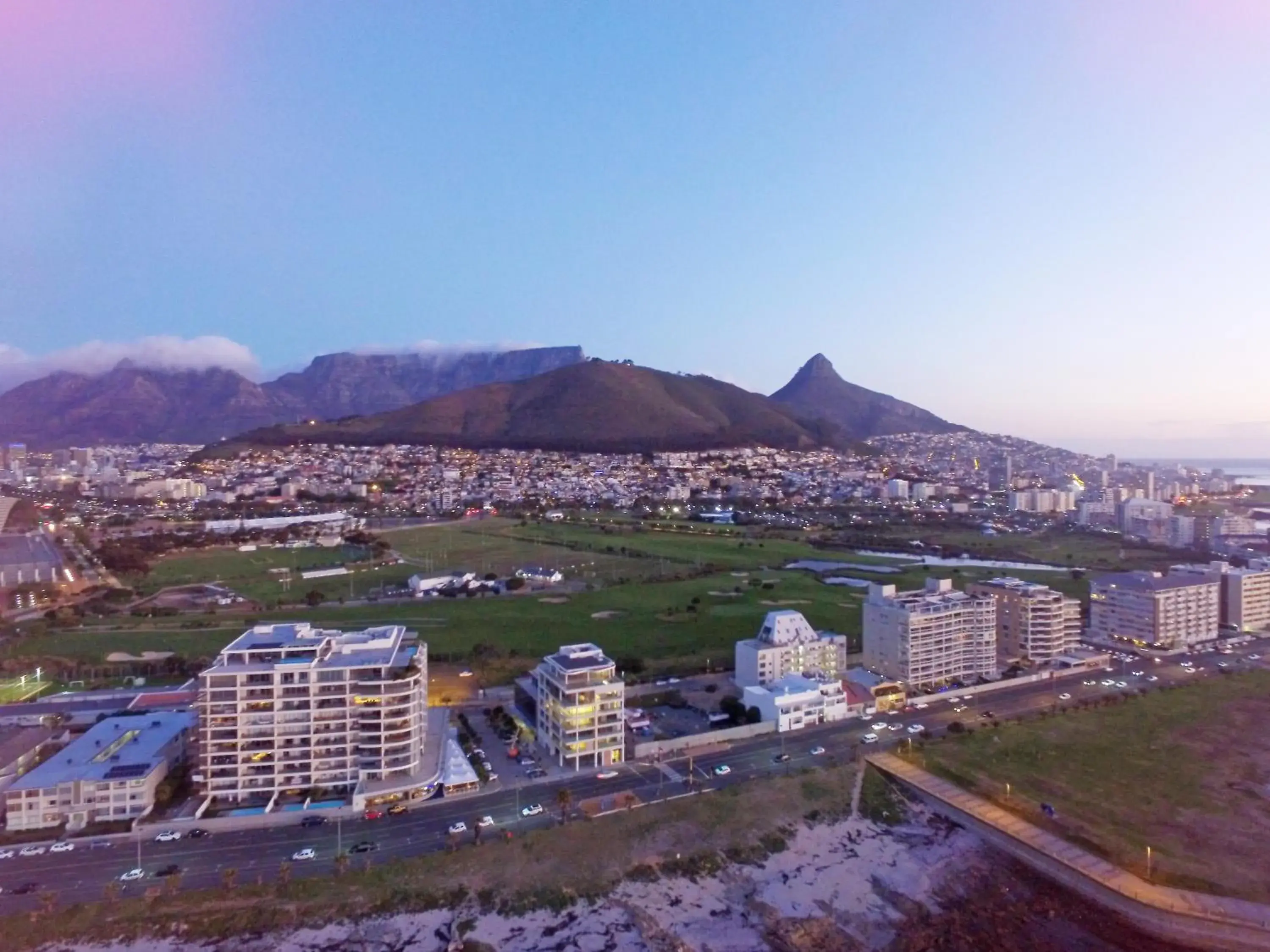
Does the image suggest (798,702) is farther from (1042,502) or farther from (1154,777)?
(1042,502)

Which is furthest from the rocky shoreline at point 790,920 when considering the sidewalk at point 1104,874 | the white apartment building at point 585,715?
the white apartment building at point 585,715

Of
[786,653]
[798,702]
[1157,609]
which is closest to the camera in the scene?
[798,702]

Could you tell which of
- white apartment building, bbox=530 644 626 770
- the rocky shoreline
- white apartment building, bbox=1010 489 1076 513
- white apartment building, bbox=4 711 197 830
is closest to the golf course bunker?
white apartment building, bbox=4 711 197 830

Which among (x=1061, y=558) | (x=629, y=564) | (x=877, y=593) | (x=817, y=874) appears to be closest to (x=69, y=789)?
(x=817, y=874)

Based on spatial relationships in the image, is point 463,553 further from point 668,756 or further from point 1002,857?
point 1002,857

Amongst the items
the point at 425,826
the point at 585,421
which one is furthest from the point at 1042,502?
the point at 425,826

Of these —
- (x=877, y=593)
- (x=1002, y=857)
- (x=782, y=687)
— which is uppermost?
(x=877, y=593)
